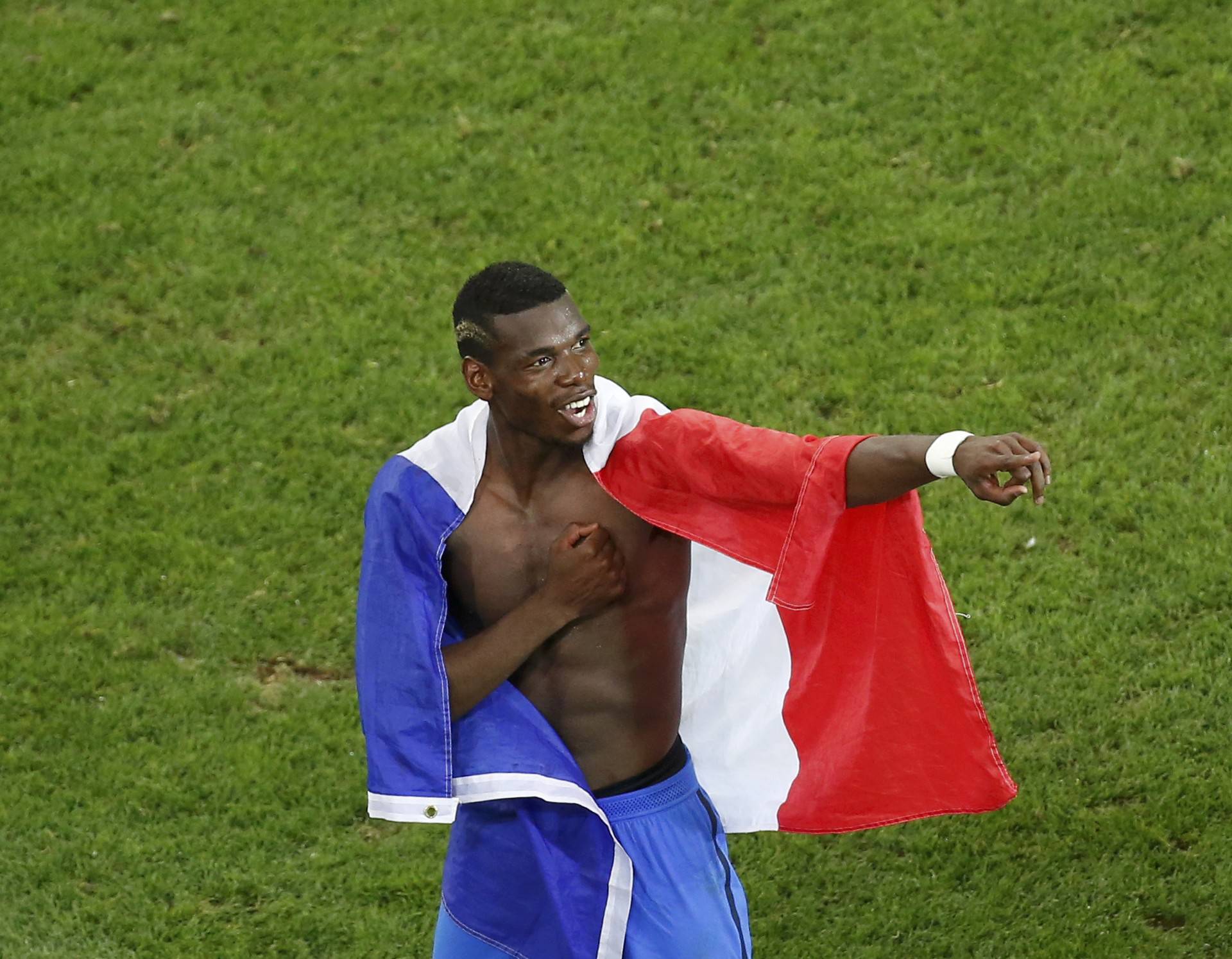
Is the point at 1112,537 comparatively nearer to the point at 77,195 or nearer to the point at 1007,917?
the point at 1007,917

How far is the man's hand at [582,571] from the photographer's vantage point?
463 cm

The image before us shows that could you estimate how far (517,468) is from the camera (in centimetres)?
473

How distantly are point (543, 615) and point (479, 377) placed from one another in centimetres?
59

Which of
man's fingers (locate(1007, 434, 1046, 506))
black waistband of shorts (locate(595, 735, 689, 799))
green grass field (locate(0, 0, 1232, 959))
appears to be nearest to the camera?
man's fingers (locate(1007, 434, 1046, 506))

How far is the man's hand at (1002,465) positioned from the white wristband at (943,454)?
2 centimetres

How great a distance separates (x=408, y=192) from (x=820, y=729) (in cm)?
538

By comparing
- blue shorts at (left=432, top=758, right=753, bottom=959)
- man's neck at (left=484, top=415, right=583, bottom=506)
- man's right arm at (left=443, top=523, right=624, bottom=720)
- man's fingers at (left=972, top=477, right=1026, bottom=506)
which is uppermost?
man's neck at (left=484, top=415, right=583, bottom=506)

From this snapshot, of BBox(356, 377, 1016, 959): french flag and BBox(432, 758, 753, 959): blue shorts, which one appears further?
BBox(432, 758, 753, 959): blue shorts

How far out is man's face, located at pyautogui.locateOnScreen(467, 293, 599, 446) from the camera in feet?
14.8

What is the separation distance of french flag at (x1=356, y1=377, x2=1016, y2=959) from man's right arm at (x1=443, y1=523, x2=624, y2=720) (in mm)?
62

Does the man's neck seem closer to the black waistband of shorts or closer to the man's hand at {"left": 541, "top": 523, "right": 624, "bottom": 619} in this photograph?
the man's hand at {"left": 541, "top": 523, "right": 624, "bottom": 619}

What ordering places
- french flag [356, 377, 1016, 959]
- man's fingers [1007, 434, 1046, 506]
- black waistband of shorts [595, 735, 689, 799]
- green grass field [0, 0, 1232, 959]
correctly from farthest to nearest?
green grass field [0, 0, 1232, 959]
black waistband of shorts [595, 735, 689, 799]
french flag [356, 377, 1016, 959]
man's fingers [1007, 434, 1046, 506]

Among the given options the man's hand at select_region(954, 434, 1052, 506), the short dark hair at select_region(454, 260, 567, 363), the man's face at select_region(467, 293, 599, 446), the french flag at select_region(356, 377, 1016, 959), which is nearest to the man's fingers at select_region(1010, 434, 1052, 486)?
the man's hand at select_region(954, 434, 1052, 506)


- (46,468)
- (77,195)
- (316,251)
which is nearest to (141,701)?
(46,468)
